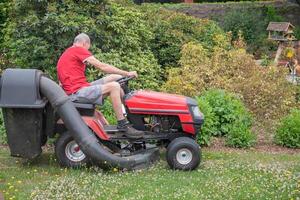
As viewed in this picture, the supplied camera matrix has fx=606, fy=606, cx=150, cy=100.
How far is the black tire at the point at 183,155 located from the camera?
25.1ft

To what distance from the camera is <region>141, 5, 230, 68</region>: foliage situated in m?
13.2

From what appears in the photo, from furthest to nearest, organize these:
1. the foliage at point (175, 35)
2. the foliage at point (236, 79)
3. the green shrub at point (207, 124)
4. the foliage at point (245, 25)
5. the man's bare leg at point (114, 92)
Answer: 1. the foliage at point (245, 25)
2. the foliage at point (175, 35)
3. the foliage at point (236, 79)
4. the green shrub at point (207, 124)
5. the man's bare leg at point (114, 92)

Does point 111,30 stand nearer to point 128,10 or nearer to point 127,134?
point 128,10

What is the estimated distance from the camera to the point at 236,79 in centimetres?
1135

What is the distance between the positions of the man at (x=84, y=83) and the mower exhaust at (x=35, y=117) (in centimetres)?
31

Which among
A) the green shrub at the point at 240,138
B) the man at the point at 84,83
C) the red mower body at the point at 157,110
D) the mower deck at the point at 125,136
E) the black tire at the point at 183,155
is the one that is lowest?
the green shrub at the point at 240,138

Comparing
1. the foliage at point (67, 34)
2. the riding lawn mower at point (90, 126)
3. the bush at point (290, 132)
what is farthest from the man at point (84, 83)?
the bush at point (290, 132)

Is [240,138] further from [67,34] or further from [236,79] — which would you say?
[67,34]

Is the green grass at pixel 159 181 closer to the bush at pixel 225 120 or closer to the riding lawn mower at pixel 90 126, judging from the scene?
the riding lawn mower at pixel 90 126

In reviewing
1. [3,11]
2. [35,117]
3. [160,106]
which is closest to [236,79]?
[160,106]

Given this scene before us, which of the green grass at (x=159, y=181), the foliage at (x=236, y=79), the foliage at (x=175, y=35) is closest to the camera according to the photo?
the green grass at (x=159, y=181)

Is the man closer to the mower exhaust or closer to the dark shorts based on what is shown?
the dark shorts

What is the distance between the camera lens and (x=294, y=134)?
9.24 m

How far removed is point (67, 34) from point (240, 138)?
11.6ft
